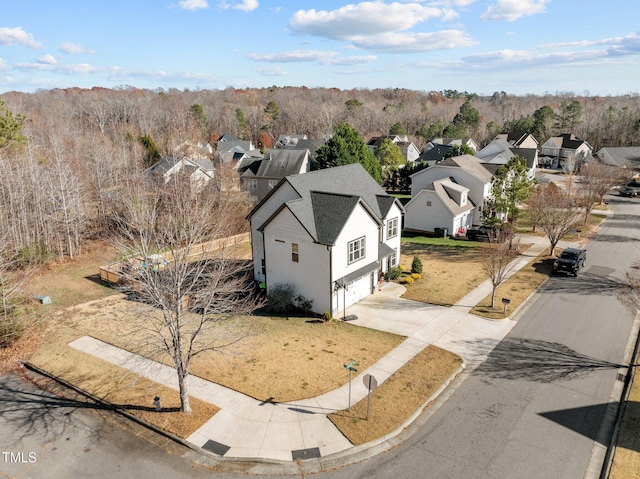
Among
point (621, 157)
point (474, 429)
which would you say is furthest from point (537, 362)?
point (621, 157)

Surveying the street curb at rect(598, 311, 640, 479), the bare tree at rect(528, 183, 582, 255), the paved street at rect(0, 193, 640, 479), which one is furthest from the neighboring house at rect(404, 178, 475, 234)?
the paved street at rect(0, 193, 640, 479)

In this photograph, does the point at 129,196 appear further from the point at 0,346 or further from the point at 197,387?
the point at 197,387

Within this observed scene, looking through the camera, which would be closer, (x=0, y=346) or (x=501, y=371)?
(x=501, y=371)

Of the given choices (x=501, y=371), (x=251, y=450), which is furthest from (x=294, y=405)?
(x=501, y=371)

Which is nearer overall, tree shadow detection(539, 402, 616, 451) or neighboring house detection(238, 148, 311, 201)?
tree shadow detection(539, 402, 616, 451)

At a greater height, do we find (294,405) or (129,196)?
(129,196)

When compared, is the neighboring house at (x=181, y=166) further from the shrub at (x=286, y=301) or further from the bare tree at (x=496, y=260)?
the bare tree at (x=496, y=260)

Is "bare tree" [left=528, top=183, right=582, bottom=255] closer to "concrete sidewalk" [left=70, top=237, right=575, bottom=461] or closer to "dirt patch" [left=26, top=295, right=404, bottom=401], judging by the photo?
"concrete sidewalk" [left=70, top=237, right=575, bottom=461]

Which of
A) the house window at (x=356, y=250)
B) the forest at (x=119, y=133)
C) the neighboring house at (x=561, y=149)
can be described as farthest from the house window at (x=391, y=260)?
the neighboring house at (x=561, y=149)
